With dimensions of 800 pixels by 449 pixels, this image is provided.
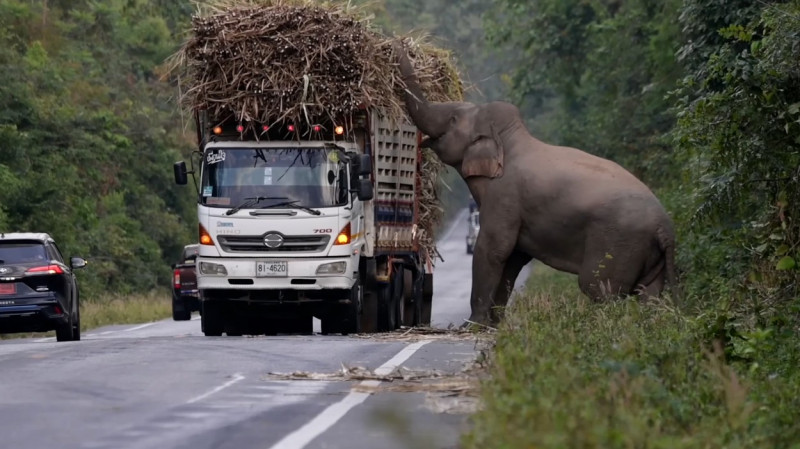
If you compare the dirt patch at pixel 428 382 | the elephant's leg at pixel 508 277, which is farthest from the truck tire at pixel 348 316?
the dirt patch at pixel 428 382

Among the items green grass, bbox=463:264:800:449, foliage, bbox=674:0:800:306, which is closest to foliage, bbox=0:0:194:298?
foliage, bbox=674:0:800:306

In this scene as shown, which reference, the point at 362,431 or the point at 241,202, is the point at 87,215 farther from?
the point at 362,431

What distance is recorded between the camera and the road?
1047 cm

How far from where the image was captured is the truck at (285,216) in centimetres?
2053

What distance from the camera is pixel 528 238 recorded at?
71.2 ft

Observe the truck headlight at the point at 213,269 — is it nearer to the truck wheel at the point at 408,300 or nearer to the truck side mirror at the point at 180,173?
the truck side mirror at the point at 180,173

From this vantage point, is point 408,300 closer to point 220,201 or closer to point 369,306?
point 369,306

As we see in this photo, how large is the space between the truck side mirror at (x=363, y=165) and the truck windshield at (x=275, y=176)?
0.25 meters

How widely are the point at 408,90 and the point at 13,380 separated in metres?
9.99

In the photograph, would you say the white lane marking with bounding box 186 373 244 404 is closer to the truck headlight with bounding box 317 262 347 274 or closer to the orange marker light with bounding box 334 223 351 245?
the truck headlight with bounding box 317 262 347 274

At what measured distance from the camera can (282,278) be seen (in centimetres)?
2056

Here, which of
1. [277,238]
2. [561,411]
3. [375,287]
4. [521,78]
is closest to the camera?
[561,411]

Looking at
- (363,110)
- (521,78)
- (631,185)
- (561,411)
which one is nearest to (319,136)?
(363,110)

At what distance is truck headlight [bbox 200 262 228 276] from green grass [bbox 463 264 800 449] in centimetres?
610
